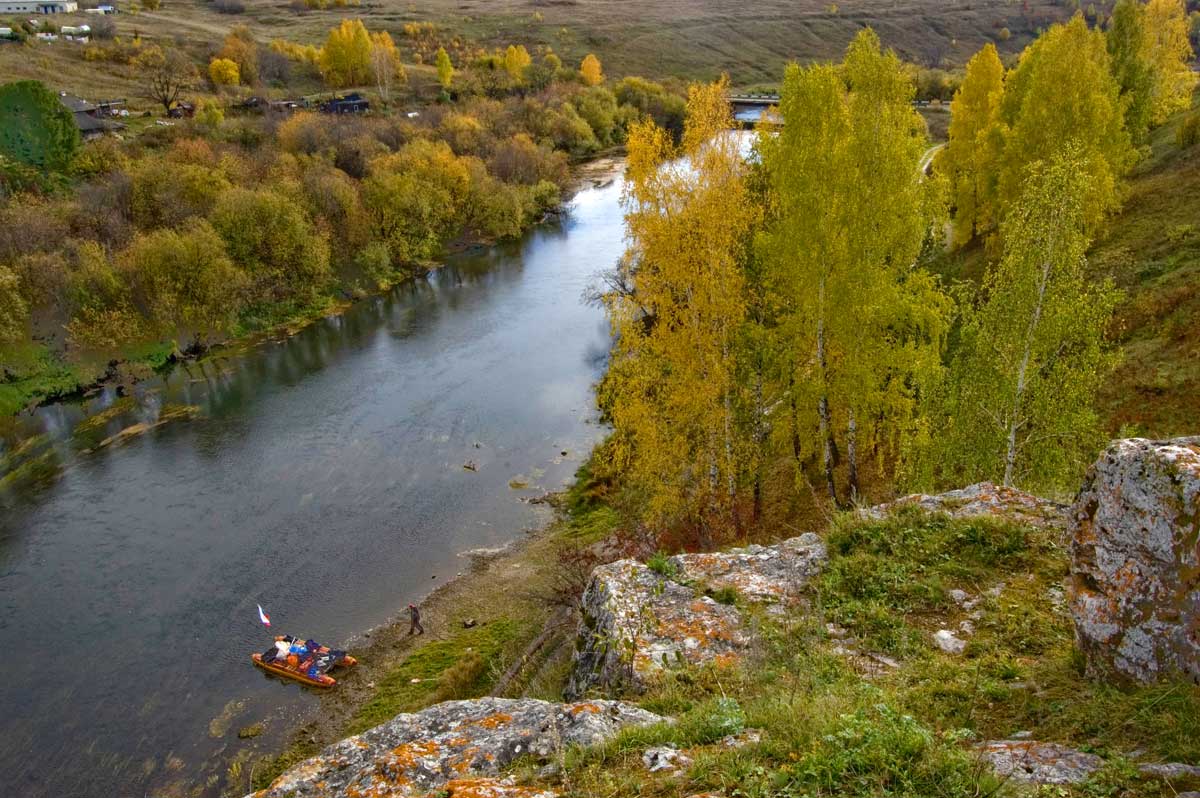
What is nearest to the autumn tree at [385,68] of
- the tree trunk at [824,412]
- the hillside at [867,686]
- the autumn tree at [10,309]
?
the autumn tree at [10,309]

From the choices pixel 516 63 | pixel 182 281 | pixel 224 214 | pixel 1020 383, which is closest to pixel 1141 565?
pixel 1020 383

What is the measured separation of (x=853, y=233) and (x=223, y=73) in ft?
370

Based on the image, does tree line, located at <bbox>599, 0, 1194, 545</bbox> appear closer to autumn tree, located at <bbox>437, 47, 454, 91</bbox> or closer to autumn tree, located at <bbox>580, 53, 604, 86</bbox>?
autumn tree, located at <bbox>437, 47, 454, 91</bbox>

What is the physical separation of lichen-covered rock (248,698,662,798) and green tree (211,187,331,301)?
49.4 meters

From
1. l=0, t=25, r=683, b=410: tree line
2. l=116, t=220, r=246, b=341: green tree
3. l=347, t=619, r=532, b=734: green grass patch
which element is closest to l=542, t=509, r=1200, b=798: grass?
l=347, t=619, r=532, b=734: green grass patch

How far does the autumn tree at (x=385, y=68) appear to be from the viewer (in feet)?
370

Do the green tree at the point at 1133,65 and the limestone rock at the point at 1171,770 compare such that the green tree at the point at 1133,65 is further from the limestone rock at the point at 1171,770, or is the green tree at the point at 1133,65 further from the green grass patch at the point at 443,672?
the limestone rock at the point at 1171,770

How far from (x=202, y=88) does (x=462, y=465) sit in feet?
312

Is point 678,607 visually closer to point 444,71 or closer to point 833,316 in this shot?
point 833,316

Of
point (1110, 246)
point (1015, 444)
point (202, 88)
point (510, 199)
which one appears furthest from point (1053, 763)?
point (202, 88)

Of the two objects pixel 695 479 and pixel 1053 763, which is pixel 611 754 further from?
pixel 695 479

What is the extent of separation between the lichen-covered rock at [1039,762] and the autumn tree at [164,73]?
344ft

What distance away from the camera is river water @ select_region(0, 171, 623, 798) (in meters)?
22.3

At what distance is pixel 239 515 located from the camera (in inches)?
1225
